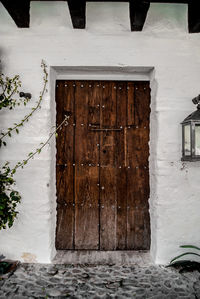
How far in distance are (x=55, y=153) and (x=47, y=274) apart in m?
1.18

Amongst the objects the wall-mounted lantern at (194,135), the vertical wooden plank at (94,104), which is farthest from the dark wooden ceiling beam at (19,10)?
the wall-mounted lantern at (194,135)

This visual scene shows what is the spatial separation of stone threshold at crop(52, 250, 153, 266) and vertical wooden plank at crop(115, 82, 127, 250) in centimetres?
12

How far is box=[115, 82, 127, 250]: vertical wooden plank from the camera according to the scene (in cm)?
250

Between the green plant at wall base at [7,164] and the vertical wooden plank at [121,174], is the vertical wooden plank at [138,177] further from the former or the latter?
the green plant at wall base at [7,164]

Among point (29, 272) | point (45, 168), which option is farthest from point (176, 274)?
point (45, 168)

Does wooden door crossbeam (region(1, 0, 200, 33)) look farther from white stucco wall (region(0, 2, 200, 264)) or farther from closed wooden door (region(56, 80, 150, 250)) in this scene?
closed wooden door (region(56, 80, 150, 250))

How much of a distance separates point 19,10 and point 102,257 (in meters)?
2.55

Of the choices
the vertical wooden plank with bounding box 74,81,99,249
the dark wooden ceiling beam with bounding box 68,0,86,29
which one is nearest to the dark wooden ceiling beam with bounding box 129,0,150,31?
the dark wooden ceiling beam with bounding box 68,0,86,29

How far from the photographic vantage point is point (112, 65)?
231 centimetres

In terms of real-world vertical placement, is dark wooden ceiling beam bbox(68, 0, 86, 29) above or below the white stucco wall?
above

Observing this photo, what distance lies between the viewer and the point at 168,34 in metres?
2.31

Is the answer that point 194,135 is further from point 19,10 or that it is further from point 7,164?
point 19,10

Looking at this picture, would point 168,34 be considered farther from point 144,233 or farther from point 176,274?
point 176,274

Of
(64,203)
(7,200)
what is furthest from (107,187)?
(7,200)
